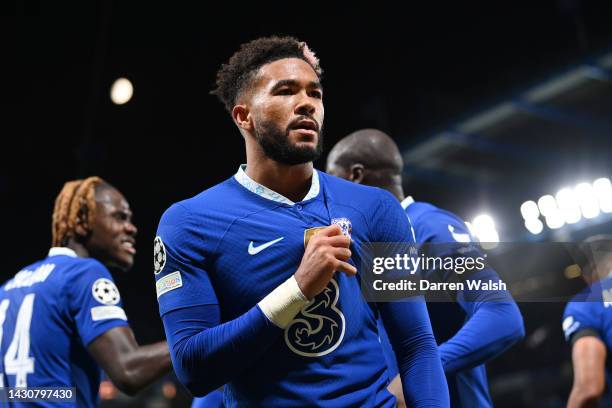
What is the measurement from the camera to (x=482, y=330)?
2.75 metres

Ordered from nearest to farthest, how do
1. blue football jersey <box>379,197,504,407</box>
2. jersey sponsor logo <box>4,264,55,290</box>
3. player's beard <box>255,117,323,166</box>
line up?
player's beard <box>255,117,323,166</box>
blue football jersey <box>379,197,504,407</box>
jersey sponsor logo <box>4,264,55,290</box>

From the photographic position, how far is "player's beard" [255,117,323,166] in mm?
2160

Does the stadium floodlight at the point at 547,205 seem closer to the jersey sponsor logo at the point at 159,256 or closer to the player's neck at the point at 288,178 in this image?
the player's neck at the point at 288,178

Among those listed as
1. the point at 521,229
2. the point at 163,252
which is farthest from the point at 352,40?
the point at 163,252

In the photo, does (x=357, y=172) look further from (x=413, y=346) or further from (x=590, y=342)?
(x=413, y=346)

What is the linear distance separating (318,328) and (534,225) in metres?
10.2

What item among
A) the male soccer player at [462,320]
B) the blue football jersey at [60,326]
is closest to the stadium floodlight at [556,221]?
the male soccer player at [462,320]

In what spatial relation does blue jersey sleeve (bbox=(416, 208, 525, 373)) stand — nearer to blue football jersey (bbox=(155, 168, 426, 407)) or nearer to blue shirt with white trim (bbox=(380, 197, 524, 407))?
blue shirt with white trim (bbox=(380, 197, 524, 407))

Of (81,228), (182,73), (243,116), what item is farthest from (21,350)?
(182,73)

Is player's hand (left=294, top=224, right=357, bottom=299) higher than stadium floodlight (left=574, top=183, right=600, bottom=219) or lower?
lower

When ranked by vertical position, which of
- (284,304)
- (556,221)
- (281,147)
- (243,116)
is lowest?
(284,304)

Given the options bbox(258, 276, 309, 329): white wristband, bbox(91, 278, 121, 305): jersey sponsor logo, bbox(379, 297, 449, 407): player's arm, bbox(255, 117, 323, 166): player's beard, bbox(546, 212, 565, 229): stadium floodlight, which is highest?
bbox(546, 212, 565, 229): stadium floodlight

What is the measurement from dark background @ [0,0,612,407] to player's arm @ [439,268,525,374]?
12.7ft

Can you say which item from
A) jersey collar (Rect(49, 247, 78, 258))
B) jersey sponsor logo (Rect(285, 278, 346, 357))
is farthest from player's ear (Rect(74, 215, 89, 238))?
jersey sponsor logo (Rect(285, 278, 346, 357))
